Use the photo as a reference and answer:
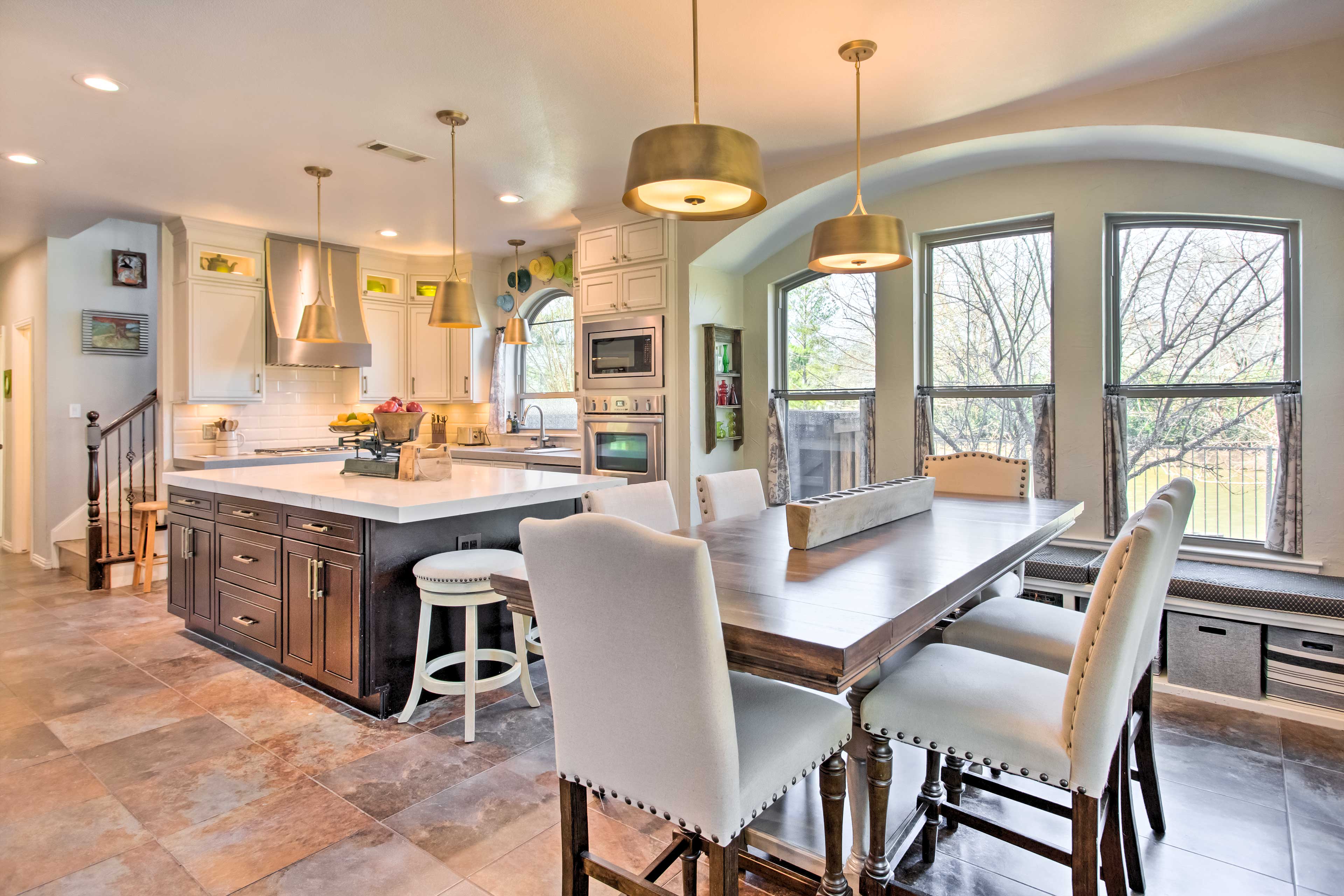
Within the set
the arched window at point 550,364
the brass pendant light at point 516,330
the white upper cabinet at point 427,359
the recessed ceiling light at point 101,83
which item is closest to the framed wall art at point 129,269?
the white upper cabinet at point 427,359

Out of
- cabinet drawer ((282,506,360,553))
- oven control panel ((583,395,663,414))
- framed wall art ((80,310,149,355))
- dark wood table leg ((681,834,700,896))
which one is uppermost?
framed wall art ((80,310,149,355))

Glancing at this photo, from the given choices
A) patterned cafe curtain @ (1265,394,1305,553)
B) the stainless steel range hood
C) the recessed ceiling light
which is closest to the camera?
the recessed ceiling light

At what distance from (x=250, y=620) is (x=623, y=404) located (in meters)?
2.56

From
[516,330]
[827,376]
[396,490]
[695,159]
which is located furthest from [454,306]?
[516,330]

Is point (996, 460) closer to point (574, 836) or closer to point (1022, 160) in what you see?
point (1022, 160)

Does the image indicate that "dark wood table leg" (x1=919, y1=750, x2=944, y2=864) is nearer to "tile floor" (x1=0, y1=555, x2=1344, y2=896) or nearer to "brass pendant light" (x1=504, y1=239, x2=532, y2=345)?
"tile floor" (x1=0, y1=555, x2=1344, y2=896)

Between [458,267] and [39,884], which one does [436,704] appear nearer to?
[39,884]

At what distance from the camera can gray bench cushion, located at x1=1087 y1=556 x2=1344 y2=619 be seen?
9.45 ft

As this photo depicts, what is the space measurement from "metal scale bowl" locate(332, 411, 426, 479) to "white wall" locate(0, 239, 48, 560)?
385 centimetres

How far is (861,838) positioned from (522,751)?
1282 mm

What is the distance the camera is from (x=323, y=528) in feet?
9.73

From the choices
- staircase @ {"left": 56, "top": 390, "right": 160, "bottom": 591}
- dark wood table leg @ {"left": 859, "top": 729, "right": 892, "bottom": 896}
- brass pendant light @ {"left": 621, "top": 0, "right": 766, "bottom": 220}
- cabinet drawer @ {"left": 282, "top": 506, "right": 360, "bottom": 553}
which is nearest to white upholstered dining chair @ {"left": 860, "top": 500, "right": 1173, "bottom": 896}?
dark wood table leg @ {"left": 859, "top": 729, "right": 892, "bottom": 896}

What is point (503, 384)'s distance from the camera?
679cm

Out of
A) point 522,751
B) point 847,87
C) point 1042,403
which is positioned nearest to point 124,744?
point 522,751
